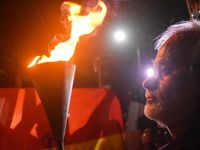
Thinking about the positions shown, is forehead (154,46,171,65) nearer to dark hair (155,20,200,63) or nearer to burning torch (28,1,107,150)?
dark hair (155,20,200,63)

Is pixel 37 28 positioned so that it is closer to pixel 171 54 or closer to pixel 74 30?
pixel 74 30

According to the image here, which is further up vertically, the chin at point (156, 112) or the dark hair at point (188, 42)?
the dark hair at point (188, 42)

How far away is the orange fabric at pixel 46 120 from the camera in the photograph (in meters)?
2.67

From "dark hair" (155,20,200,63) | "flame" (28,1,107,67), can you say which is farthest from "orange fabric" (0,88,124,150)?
"dark hair" (155,20,200,63)

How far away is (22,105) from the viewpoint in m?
2.89

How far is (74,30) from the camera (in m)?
2.72

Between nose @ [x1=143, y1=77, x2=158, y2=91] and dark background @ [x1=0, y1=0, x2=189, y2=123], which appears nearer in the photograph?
nose @ [x1=143, y1=77, x2=158, y2=91]

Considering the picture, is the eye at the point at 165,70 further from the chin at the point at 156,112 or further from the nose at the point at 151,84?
the chin at the point at 156,112

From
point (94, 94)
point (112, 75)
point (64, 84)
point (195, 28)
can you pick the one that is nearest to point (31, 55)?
point (94, 94)

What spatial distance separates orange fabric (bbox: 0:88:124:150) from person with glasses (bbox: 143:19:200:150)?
1.72 metres

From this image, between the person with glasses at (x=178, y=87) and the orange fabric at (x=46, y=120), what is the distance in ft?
5.63

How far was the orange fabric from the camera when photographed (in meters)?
2.67

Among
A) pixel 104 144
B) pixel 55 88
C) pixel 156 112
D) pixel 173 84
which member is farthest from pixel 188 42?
pixel 104 144

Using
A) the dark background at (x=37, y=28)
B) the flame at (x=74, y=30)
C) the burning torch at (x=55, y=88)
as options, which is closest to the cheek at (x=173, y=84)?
the burning torch at (x=55, y=88)
